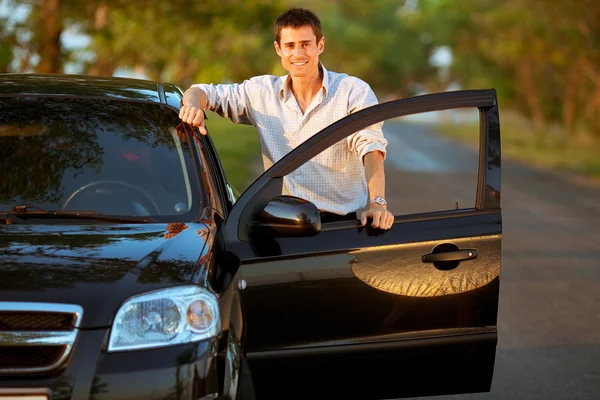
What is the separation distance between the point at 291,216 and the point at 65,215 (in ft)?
2.73

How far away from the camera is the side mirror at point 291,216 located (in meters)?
4.19

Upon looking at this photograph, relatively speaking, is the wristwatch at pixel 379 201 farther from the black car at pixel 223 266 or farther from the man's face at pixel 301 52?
the man's face at pixel 301 52

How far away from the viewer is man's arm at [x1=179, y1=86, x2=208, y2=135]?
4762 millimetres

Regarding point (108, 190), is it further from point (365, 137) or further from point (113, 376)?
point (113, 376)

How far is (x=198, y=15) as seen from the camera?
66.0ft

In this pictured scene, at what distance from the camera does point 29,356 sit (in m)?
3.61

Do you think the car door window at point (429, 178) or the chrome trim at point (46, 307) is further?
the car door window at point (429, 178)

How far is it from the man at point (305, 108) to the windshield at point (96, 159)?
0.28m

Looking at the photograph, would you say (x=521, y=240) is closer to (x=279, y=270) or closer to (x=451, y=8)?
(x=279, y=270)

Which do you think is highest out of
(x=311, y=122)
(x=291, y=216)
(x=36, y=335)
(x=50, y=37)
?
(x=50, y=37)

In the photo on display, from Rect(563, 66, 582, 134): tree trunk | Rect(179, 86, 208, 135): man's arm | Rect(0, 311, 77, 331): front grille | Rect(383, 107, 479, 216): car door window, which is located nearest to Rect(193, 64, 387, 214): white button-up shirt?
Rect(179, 86, 208, 135): man's arm

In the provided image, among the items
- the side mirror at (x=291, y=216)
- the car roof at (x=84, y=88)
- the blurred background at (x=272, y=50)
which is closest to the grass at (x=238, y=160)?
the blurred background at (x=272, y=50)

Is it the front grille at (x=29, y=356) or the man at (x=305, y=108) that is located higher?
the man at (x=305, y=108)

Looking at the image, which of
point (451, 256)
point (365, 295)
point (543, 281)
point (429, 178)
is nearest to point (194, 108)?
point (365, 295)
